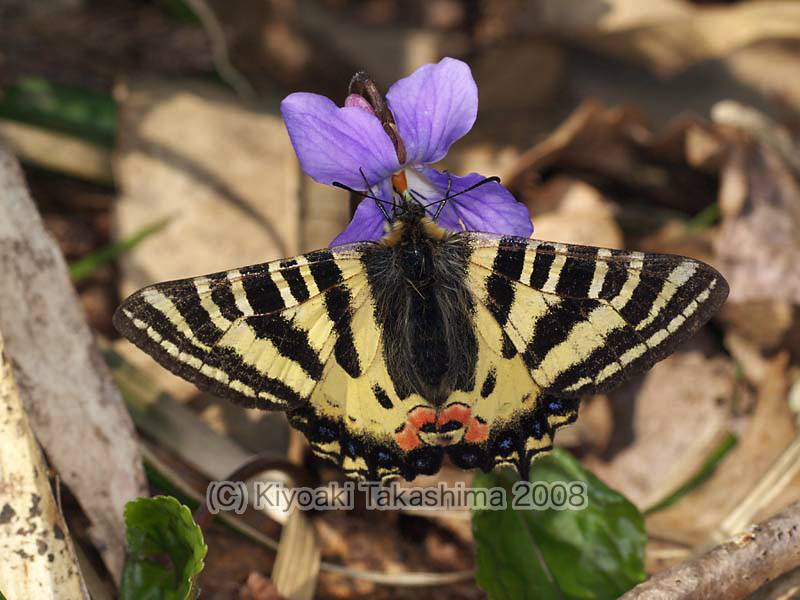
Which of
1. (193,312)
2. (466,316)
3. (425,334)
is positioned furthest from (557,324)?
(193,312)

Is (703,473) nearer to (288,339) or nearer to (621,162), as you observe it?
(621,162)

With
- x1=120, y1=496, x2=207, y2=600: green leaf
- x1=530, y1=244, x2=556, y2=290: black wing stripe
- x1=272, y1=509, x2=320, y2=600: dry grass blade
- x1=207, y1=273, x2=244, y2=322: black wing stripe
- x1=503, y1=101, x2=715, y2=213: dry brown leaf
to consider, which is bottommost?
x1=272, y1=509, x2=320, y2=600: dry grass blade

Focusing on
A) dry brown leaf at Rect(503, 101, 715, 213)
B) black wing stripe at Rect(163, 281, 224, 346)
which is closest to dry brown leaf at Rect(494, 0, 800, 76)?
dry brown leaf at Rect(503, 101, 715, 213)

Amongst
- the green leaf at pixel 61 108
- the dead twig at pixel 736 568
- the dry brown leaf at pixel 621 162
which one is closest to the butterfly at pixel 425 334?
the dead twig at pixel 736 568

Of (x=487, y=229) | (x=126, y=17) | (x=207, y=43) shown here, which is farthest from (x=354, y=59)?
(x=487, y=229)

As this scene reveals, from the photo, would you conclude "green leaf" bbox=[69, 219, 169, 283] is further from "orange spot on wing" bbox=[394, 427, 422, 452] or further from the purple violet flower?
"orange spot on wing" bbox=[394, 427, 422, 452]

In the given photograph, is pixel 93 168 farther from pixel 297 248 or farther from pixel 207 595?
pixel 207 595

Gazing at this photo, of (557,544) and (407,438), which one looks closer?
(407,438)
